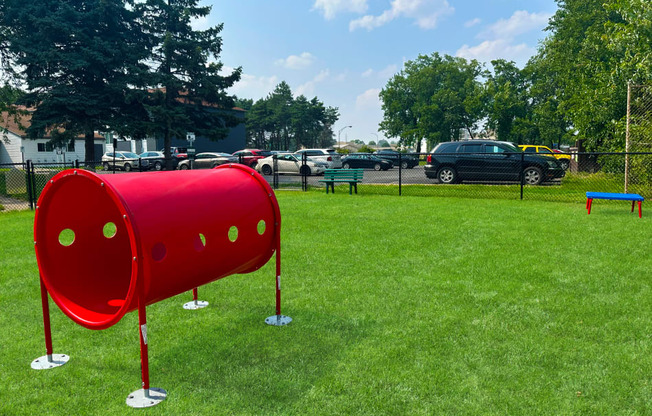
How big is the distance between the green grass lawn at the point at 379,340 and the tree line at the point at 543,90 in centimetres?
1319

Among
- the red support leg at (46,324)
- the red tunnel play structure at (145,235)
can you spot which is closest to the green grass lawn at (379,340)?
the red support leg at (46,324)

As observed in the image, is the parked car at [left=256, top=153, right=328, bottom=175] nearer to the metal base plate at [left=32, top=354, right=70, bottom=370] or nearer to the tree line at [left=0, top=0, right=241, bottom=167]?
the tree line at [left=0, top=0, right=241, bottom=167]

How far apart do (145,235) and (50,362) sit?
158 cm

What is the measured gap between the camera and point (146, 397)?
3346 millimetres

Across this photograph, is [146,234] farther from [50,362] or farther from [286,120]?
[286,120]

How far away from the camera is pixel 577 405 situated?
3.18 meters

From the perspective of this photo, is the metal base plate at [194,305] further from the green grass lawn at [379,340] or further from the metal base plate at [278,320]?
the metal base plate at [278,320]

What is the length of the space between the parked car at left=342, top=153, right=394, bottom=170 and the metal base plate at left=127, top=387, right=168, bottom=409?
2963 cm

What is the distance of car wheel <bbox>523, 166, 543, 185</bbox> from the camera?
18000 millimetres

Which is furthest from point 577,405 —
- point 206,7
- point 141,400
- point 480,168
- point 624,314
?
point 206,7

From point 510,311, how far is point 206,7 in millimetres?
36050

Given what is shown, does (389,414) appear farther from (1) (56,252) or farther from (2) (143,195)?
(1) (56,252)

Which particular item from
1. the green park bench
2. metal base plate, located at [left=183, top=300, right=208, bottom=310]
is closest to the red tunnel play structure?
metal base plate, located at [left=183, top=300, right=208, bottom=310]

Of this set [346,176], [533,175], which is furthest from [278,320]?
[533,175]
